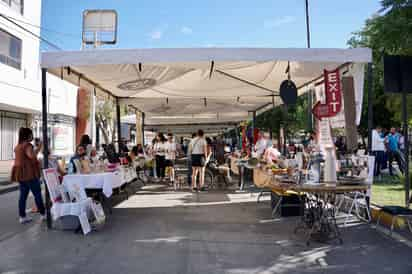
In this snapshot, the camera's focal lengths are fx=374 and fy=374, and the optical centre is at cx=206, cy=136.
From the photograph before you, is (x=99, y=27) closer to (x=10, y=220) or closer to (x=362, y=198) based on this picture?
(x=10, y=220)

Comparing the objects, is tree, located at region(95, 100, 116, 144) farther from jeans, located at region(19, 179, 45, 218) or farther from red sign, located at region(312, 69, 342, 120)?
red sign, located at region(312, 69, 342, 120)

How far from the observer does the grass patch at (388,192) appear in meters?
7.29

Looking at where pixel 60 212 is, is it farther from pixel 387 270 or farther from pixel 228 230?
pixel 387 270

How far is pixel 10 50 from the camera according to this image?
20.4 meters

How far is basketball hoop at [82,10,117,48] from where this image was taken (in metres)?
18.5

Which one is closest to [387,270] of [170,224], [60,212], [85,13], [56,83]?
[170,224]

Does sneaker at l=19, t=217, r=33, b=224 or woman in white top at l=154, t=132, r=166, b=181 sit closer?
sneaker at l=19, t=217, r=33, b=224

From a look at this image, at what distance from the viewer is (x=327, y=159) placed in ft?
16.4

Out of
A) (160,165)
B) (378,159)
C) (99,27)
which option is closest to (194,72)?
(160,165)

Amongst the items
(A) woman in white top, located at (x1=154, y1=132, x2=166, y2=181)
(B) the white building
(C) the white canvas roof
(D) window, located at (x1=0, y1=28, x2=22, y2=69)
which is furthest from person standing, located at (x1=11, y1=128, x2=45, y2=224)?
(D) window, located at (x1=0, y1=28, x2=22, y2=69)

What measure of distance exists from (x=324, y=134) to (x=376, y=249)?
2059 millimetres

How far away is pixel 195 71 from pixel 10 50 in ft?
55.1

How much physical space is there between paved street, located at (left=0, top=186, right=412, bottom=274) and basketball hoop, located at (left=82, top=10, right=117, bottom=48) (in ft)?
44.2

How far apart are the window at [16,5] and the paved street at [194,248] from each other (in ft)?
56.8
